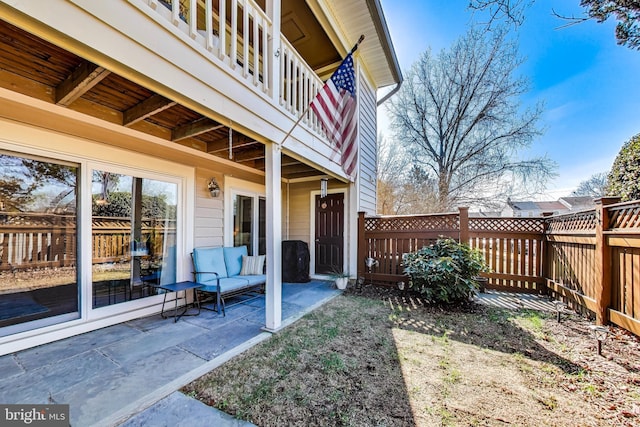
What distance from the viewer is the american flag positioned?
293 centimetres

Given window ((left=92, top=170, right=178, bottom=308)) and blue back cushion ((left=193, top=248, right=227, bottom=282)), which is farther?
blue back cushion ((left=193, top=248, right=227, bottom=282))

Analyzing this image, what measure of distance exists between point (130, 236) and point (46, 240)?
0.86 m

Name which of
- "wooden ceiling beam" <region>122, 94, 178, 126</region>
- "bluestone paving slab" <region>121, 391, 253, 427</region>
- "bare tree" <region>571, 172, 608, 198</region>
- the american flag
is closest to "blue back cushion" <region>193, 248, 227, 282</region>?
"wooden ceiling beam" <region>122, 94, 178, 126</region>

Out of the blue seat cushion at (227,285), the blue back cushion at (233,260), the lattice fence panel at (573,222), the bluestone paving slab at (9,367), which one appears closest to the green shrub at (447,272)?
the lattice fence panel at (573,222)

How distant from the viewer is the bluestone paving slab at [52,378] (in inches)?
75.6

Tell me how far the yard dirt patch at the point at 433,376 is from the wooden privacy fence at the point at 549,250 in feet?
1.66

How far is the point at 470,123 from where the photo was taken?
439 inches

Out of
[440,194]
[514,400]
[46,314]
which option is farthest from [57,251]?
[440,194]

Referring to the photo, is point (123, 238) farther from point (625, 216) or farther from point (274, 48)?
point (625, 216)

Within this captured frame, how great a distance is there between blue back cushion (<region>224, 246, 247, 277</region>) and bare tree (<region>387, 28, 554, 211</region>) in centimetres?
987

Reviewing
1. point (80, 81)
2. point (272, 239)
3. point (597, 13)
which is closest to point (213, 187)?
point (272, 239)

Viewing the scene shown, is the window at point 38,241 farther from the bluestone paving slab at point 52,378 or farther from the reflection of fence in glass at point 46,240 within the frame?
→ the bluestone paving slab at point 52,378

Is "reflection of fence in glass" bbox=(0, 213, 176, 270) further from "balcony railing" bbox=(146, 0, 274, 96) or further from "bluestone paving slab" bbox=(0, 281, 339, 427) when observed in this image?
"balcony railing" bbox=(146, 0, 274, 96)

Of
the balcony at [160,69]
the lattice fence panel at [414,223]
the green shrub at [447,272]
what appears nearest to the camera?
the balcony at [160,69]
